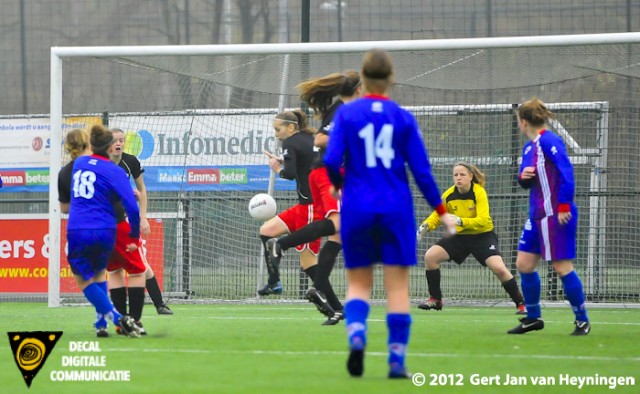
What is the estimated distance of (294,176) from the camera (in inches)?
432

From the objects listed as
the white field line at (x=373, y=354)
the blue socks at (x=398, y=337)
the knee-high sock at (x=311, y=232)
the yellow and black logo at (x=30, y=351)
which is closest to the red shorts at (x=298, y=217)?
the knee-high sock at (x=311, y=232)

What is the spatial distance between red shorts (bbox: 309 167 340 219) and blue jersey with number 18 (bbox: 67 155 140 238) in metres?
1.79

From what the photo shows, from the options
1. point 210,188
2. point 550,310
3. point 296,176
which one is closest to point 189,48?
point 210,188

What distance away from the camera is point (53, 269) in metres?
14.2

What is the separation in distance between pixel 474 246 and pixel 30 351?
6364mm

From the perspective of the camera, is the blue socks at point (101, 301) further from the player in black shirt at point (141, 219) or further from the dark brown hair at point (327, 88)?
the dark brown hair at point (327, 88)

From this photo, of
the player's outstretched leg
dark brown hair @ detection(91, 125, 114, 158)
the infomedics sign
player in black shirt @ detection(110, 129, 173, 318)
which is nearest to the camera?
dark brown hair @ detection(91, 125, 114, 158)

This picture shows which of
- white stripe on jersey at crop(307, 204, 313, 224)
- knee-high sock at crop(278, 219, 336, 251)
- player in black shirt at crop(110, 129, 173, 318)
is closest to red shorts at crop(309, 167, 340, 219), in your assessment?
knee-high sock at crop(278, 219, 336, 251)

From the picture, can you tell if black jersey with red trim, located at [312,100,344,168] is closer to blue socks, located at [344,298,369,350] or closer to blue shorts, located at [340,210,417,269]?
blue shorts, located at [340,210,417,269]

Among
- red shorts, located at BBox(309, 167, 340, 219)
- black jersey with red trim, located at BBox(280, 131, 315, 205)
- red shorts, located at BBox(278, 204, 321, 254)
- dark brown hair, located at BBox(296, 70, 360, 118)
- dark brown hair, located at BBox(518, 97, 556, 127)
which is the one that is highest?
dark brown hair, located at BBox(296, 70, 360, 118)

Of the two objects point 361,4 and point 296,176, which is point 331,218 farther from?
point 361,4

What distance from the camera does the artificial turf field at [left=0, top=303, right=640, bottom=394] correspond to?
21.5 ft

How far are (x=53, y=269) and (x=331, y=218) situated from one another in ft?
16.0

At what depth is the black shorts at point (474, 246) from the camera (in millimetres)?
13086
